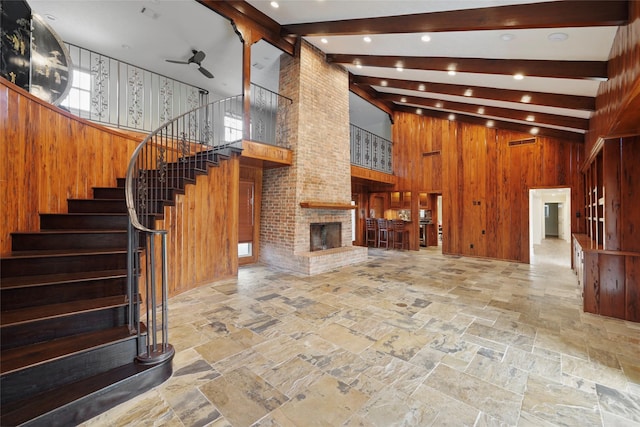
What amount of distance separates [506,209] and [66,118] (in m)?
9.40

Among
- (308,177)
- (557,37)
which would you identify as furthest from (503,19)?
(308,177)

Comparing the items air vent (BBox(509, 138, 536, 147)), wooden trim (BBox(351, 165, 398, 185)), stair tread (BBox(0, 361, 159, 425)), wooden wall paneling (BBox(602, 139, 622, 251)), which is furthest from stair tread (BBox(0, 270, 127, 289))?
air vent (BBox(509, 138, 536, 147))

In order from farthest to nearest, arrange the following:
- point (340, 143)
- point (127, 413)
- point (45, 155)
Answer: point (340, 143) → point (45, 155) → point (127, 413)

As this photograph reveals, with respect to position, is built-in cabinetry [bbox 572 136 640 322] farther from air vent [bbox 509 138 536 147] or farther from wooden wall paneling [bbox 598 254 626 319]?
air vent [bbox 509 138 536 147]

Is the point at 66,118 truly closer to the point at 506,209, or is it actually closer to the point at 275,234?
the point at 275,234

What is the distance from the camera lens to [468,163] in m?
8.03

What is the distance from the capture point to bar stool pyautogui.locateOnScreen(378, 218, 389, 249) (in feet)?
32.0

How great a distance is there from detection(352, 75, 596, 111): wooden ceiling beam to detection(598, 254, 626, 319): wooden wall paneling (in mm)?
2480

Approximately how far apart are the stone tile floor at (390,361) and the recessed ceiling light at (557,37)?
3519mm

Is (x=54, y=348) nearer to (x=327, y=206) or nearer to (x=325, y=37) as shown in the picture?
(x=327, y=206)

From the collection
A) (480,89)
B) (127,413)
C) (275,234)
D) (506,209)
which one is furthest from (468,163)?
(127,413)

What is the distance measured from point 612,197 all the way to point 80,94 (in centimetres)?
1071

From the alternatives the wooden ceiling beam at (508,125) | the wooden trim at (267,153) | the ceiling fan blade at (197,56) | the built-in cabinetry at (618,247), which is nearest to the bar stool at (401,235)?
the wooden ceiling beam at (508,125)

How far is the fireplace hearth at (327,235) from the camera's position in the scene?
6.69 metres
